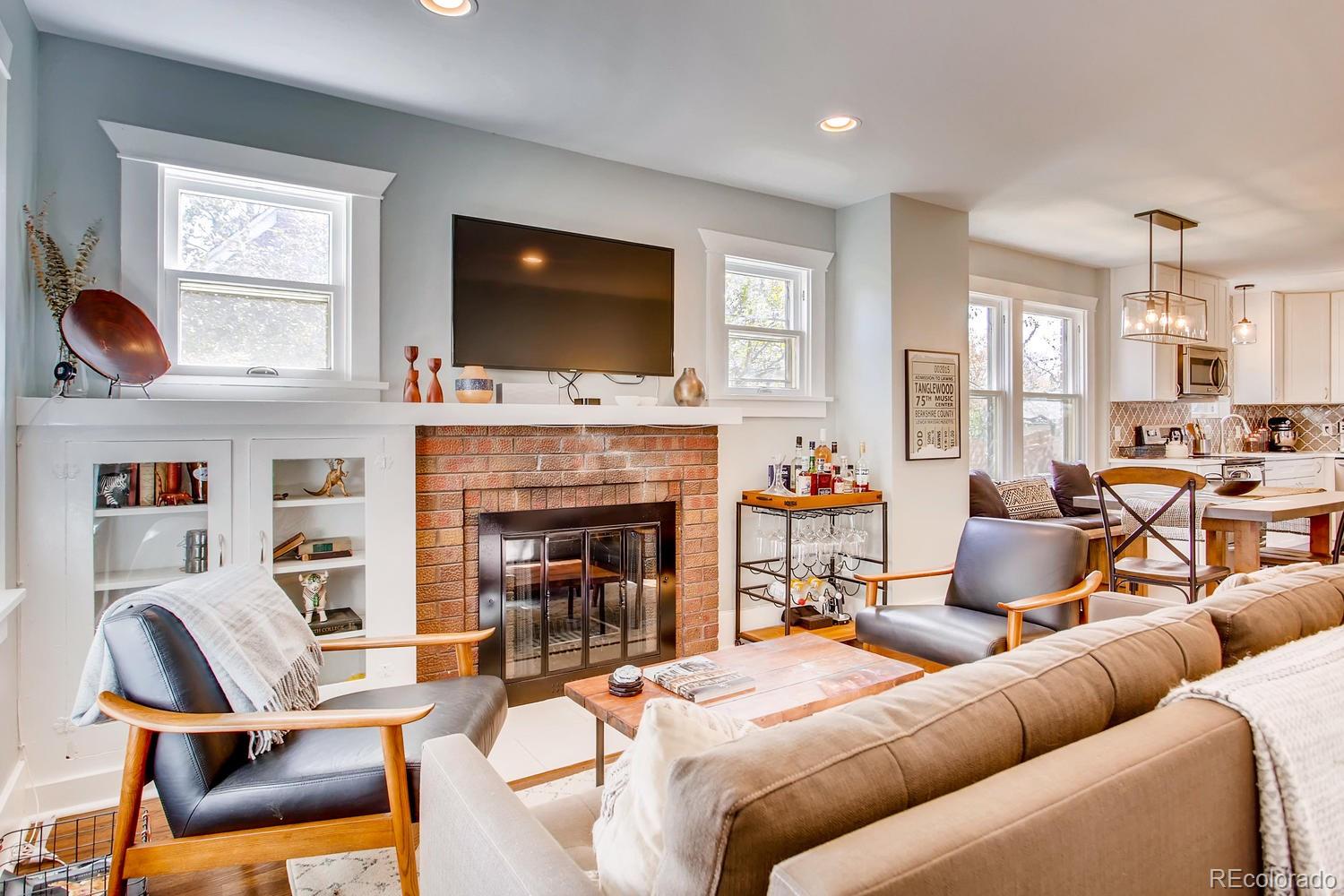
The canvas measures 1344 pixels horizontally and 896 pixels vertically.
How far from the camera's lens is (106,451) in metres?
2.47

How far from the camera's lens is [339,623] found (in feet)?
9.57

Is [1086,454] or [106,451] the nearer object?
[106,451]

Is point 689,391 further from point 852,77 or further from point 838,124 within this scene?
point 852,77

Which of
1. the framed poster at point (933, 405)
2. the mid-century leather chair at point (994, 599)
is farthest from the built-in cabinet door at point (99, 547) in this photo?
the framed poster at point (933, 405)

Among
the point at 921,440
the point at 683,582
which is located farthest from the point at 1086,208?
the point at 683,582

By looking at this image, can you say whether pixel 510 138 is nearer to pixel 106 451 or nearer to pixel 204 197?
pixel 204 197

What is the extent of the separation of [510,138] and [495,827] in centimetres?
309

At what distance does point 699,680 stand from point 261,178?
245 cm

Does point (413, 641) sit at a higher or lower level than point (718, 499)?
lower

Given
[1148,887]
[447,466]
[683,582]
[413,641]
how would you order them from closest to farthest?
[1148,887], [413,641], [447,466], [683,582]

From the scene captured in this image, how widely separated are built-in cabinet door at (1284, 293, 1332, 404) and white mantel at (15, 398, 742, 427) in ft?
21.2

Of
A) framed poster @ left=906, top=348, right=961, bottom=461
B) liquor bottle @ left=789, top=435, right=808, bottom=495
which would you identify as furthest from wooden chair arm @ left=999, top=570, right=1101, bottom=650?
framed poster @ left=906, top=348, right=961, bottom=461

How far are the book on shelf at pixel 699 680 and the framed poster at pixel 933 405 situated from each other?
2.37 m

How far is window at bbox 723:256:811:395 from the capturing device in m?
4.16
